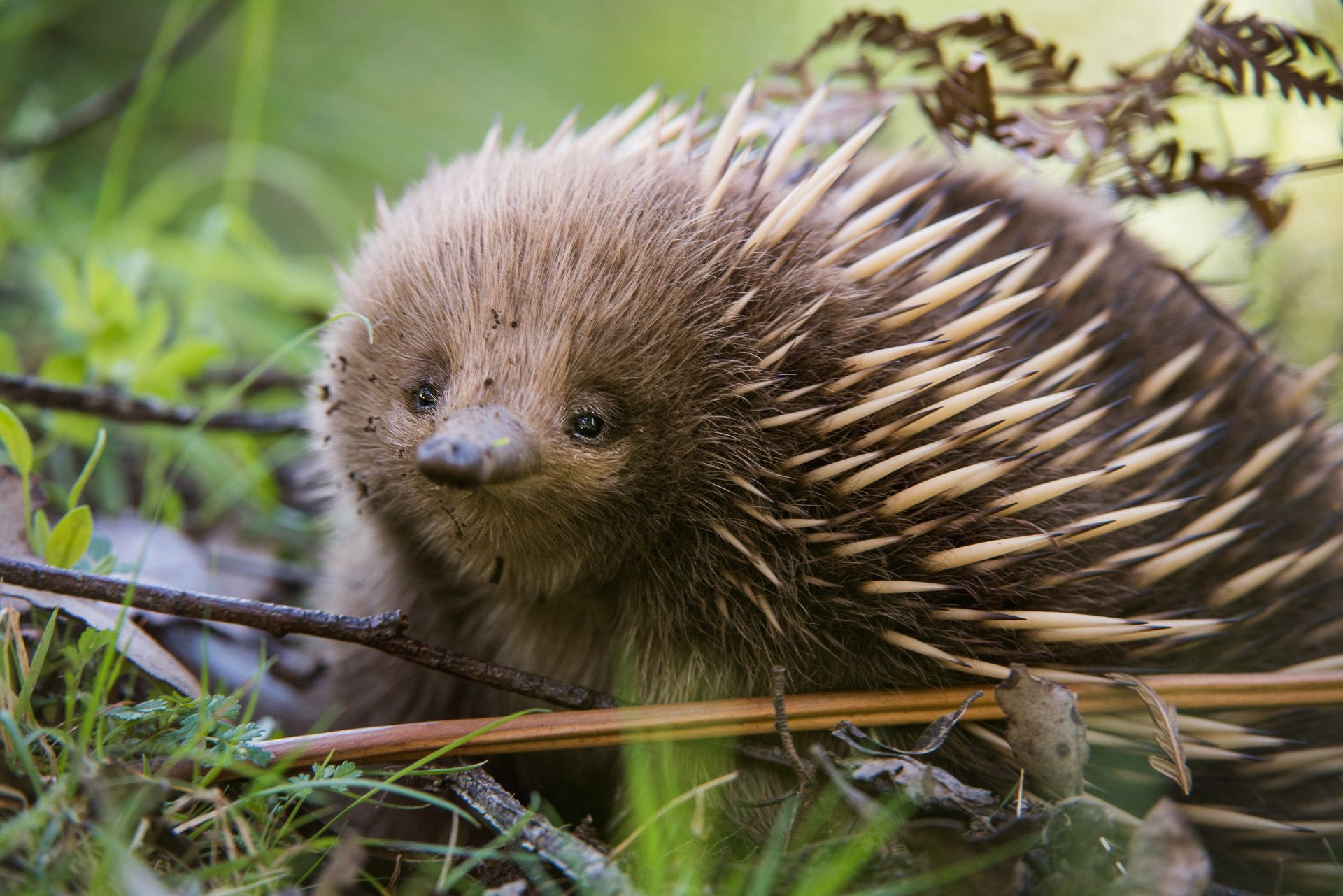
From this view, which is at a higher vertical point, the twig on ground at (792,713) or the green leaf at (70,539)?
the green leaf at (70,539)

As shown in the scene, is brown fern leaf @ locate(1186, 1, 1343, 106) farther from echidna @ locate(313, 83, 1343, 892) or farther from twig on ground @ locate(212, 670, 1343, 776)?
twig on ground @ locate(212, 670, 1343, 776)

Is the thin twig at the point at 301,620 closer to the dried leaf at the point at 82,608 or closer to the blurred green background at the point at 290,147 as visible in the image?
the dried leaf at the point at 82,608

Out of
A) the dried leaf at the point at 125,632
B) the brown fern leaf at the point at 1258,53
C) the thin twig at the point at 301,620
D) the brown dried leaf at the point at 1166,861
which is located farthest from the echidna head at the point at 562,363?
the brown fern leaf at the point at 1258,53

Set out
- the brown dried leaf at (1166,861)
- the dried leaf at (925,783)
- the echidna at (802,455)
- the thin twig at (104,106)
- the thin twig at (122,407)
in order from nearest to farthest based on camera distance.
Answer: the brown dried leaf at (1166,861) → the dried leaf at (925,783) → the echidna at (802,455) → the thin twig at (122,407) → the thin twig at (104,106)

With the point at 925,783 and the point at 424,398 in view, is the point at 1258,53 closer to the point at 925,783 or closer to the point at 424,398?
the point at 925,783

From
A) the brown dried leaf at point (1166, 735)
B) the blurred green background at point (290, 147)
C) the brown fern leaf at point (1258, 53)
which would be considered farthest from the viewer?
the blurred green background at point (290, 147)

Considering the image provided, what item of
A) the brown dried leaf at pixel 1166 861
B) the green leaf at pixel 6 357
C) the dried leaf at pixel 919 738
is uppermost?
the green leaf at pixel 6 357
